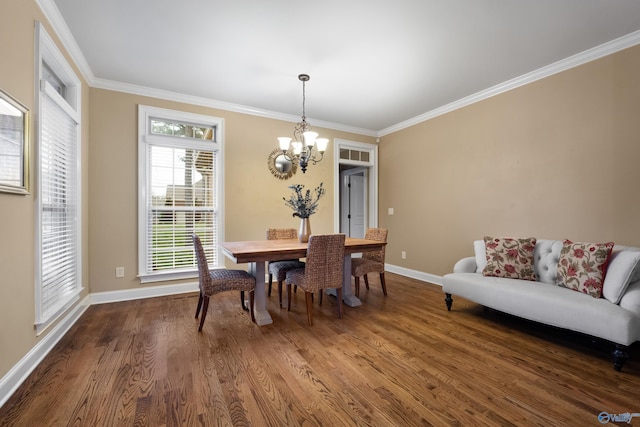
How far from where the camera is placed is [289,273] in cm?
303

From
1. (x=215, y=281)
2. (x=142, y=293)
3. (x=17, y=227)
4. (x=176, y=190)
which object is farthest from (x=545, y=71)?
(x=142, y=293)

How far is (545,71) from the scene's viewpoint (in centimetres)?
307

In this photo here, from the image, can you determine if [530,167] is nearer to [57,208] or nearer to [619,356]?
[619,356]

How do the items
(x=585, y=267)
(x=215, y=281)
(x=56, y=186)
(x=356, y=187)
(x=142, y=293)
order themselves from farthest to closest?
(x=356, y=187) < (x=142, y=293) < (x=215, y=281) < (x=56, y=186) < (x=585, y=267)

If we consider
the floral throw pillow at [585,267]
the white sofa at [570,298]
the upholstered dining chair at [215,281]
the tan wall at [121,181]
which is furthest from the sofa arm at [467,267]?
the tan wall at [121,181]

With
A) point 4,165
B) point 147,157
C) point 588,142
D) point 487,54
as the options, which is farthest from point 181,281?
point 588,142

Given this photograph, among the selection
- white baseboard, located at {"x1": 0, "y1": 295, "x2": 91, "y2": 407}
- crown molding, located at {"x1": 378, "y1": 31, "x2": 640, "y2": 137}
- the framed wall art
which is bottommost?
white baseboard, located at {"x1": 0, "y1": 295, "x2": 91, "y2": 407}

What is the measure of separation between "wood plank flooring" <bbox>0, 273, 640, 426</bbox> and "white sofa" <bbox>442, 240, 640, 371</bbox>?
0.82 ft

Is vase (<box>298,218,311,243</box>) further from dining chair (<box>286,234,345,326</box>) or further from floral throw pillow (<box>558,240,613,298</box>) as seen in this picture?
floral throw pillow (<box>558,240,613,298</box>)

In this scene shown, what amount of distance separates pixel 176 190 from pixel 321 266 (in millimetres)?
2390

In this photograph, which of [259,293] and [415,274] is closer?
[259,293]

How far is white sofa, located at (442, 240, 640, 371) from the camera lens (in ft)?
6.45

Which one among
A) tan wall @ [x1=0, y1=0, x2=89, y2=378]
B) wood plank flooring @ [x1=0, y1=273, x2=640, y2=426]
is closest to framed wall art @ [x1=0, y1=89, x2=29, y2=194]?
tan wall @ [x1=0, y1=0, x2=89, y2=378]

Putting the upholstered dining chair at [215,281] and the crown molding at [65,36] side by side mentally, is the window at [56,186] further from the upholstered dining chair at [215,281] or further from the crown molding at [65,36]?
the upholstered dining chair at [215,281]
